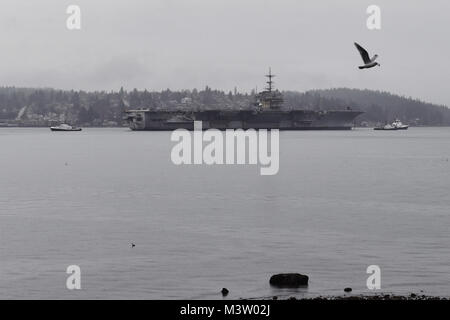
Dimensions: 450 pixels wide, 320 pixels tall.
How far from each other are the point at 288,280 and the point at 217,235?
11.3 metres

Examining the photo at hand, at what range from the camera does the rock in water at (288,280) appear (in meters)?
25.4

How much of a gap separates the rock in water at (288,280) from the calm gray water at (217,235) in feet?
0.89

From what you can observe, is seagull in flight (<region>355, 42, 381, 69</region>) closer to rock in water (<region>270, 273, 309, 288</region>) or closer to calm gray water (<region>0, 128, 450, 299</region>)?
calm gray water (<region>0, 128, 450, 299</region>)

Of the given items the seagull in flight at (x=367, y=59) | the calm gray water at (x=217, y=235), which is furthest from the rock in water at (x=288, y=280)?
the seagull in flight at (x=367, y=59)

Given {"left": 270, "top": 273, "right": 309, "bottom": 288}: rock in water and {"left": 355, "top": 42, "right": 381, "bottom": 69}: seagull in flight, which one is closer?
{"left": 355, "top": 42, "right": 381, "bottom": 69}: seagull in flight

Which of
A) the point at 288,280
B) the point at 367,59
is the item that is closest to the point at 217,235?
the point at 288,280

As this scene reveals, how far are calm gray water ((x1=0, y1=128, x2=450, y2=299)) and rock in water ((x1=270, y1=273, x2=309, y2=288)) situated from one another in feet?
0.89

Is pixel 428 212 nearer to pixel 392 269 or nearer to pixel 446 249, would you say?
pixel 446 249

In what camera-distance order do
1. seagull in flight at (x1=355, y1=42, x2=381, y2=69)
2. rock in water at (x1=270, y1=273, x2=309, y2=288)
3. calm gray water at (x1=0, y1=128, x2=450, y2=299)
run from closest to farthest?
seagull in flight at (x1=355, y1=42, x2=381, y2=69), rock in water at (x1=270, y1=273, x2=309, y2=288), calm gray water at (x1=0, y1=128, x2=450, y2=299)

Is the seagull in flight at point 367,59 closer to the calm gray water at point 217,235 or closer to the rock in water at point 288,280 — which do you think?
the calm gray water at point 217,235

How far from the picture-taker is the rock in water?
83.5 feet

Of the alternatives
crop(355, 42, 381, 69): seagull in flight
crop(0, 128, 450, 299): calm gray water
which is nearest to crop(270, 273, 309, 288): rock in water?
crop(0, 128, 450, 299): calm gray water

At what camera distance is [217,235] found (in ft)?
120
